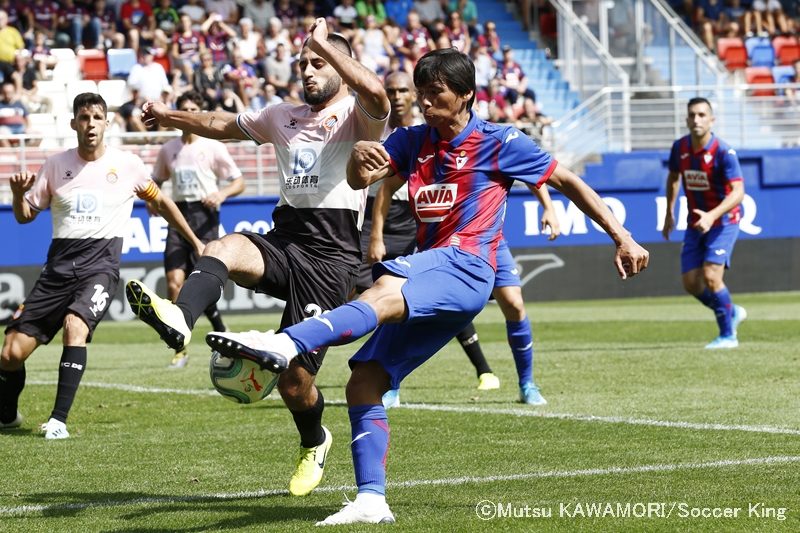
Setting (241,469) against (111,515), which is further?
(241,469)

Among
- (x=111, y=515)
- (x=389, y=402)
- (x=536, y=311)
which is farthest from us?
(x=536, y=311)

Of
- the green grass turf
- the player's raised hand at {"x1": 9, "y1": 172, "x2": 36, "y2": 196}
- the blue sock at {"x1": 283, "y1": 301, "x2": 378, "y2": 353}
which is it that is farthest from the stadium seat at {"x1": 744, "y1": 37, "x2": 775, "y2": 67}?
the blue sock at {"x1": 283, "y1": 301, "x2": 378, "y2": 353}

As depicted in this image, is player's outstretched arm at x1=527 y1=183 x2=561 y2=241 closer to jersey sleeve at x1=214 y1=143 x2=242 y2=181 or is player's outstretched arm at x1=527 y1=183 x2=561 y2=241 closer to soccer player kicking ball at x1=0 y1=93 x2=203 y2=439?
soccer player kicking ball at x1=0 y1=93 x2=203 y2=439

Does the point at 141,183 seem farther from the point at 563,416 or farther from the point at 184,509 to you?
the point at 184,509

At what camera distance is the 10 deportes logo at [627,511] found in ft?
20.4

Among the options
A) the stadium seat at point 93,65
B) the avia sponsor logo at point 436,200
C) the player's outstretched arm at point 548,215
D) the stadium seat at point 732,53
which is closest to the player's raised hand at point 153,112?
the avia sponsor logo at point 436,200

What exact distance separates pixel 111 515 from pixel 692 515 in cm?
275

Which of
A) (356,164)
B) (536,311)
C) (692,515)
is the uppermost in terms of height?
(356,164)

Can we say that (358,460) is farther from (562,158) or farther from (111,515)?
(562,158)

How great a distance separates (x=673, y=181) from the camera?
1566 cm

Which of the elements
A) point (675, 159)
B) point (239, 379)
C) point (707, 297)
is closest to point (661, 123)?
point (675, 159)

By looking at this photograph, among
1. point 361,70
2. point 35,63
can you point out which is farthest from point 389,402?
point 35,63

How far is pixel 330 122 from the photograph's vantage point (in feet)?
25.4

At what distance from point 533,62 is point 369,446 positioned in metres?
25.2
